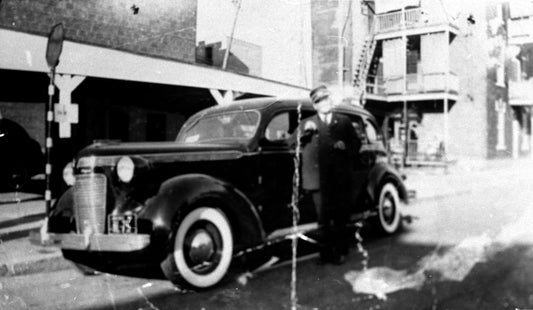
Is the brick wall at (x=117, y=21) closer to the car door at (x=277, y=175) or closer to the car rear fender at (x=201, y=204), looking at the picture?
the car rear fender at (x=201, y=204)

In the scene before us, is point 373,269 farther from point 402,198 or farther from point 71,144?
point 71,144

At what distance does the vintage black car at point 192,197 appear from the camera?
211cm

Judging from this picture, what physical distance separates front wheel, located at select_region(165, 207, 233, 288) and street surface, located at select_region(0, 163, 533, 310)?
0.09 meters

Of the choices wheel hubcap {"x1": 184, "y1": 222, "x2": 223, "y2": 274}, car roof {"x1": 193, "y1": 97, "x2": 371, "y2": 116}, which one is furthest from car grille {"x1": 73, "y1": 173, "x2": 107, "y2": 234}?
car roof {"x1": 193, "y1": 97, "x2": 371, "y2": 116}

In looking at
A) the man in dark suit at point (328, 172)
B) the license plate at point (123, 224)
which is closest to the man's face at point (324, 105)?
the man in dark suit at point (328, 172)

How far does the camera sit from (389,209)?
12.3 ft

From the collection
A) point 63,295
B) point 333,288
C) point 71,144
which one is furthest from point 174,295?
point 71,144

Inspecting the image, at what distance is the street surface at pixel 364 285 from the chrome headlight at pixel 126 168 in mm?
724

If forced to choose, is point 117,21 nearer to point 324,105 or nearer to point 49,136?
point 49,136

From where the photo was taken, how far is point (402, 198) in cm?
388

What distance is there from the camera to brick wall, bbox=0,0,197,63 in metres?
2.00

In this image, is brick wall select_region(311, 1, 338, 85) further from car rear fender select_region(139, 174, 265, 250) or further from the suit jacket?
car rear fender select_region(139, 174, 265, 250)

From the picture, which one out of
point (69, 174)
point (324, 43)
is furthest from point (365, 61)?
point (69, 174)

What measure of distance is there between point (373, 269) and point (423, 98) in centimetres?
204
